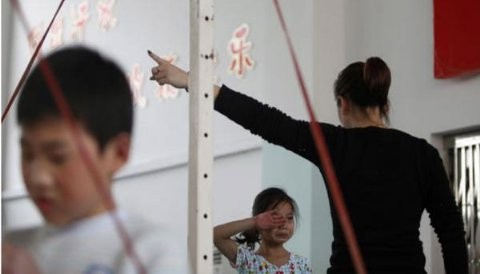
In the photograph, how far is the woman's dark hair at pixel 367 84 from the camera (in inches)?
67.8

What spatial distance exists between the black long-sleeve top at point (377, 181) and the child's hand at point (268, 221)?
67 centimetres

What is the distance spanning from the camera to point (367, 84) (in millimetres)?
1725

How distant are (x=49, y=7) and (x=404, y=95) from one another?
2466mm

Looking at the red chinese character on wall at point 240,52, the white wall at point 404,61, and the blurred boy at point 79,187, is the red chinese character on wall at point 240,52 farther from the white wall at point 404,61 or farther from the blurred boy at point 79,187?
the blurred boy at point 79,187

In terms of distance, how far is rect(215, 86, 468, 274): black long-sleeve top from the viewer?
1.64 m

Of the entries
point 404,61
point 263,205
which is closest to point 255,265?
point 263,205

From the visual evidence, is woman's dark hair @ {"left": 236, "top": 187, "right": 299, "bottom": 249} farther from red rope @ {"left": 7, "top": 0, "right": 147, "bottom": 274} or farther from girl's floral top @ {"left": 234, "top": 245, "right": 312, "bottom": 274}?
red rope @ {"left": 7, "top": 0, "right": 147, "bottom": 274}

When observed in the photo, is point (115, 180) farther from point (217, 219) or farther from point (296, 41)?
point (217, 219)

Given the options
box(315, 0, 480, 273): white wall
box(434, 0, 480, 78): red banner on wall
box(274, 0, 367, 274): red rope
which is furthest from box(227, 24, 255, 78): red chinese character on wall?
box(274, 0, 367, 274): red rope

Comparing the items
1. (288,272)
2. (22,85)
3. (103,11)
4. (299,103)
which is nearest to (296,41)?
(299,103)

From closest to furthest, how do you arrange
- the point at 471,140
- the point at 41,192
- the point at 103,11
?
1. the point at 41,192
2. the point at 471,140
3. the point at 103,11

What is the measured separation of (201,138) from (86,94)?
409mm

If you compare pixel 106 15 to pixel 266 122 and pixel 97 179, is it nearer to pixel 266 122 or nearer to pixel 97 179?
pixel 266 122

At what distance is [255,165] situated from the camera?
3.94m
